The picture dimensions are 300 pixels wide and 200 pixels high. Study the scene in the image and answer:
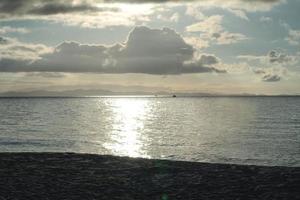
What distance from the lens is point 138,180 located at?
18766mm

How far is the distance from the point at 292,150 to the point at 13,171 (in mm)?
40312

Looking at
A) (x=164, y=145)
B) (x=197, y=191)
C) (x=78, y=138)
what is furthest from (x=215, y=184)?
(x=78, y=138)

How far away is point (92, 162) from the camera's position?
77.4 ft

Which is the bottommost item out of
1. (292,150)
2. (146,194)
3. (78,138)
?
(146,194)

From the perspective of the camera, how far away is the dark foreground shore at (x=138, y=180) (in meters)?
16.3

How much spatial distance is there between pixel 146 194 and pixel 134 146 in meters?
45.6

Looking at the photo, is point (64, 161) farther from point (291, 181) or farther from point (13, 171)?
point (291, 181)

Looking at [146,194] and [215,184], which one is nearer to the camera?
[146,194]

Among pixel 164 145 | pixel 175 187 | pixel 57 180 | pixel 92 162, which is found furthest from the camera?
pixel 164 145

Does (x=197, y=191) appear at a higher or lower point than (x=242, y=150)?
lower

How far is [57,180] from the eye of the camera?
18.7 meters

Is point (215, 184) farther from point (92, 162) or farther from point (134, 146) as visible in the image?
point (134, 146)

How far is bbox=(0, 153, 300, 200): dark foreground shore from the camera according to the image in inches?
643

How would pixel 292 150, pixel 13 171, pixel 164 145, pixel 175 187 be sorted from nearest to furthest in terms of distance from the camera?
pixel 175 187
pixel 13 171
pixel 292 150
pixel 164 145
